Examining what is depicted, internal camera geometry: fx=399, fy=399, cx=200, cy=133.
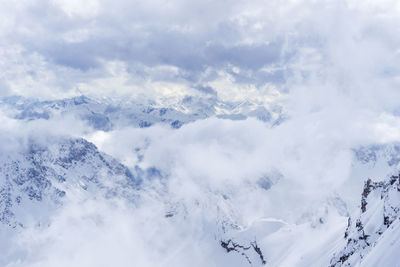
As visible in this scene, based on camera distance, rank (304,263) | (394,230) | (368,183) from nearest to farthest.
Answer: (394,230) < (368,183) < (304,263)

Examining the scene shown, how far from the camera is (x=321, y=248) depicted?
7840 inches

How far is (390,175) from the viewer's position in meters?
124

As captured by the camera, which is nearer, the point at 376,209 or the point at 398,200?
the point at 398,200

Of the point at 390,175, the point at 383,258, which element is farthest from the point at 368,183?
the point at 383,258

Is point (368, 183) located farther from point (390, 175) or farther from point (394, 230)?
point (394, 230)

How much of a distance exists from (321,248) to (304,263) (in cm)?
1144

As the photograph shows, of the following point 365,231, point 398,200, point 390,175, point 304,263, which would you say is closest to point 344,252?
point 365,231

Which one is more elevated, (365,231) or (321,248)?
(365,231)

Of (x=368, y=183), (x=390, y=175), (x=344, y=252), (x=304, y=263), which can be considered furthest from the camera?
(x=304, y=263)

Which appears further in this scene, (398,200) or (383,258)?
(398,200)

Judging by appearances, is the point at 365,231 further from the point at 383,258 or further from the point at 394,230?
the point at 383,258

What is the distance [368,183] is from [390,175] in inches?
1254

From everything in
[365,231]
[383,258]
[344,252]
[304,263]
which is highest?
[383,258]

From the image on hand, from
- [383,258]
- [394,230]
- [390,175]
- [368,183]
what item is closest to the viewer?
[383,258]
